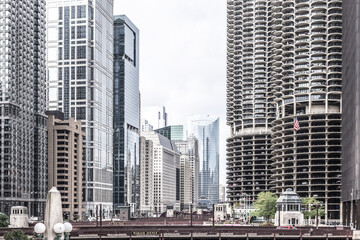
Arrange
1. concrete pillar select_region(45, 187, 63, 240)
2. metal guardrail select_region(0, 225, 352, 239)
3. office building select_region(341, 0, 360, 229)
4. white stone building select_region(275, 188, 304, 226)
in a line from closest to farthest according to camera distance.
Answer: concrete pillar select_region(45, 187, 63, 240) → metal guardrail select_region(0, 225, 352, 239) → office building select_region(341, 0, 360, 229) → white stone building select_region(275, 188, 304, 226)

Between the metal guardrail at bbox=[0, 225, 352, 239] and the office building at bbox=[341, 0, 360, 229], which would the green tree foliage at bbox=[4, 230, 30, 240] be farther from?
the office building at bbox=[341, 0, 360, 229]

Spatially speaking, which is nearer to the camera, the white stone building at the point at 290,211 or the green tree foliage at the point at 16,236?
the green tree foliage at the point at 16,236

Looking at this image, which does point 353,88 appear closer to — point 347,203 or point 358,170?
point 358,170

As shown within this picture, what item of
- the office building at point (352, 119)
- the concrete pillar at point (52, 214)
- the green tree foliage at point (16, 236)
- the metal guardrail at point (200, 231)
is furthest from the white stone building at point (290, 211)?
the concrete pillar at point (52, 214)

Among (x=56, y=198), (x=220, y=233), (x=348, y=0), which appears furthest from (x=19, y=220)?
(x=56, y=198)

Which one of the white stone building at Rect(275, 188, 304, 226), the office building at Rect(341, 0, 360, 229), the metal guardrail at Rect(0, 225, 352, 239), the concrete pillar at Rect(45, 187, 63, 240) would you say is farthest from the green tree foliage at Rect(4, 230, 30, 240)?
the office building at Rect(341, 0, 360, 229)

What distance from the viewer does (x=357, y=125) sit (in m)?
160

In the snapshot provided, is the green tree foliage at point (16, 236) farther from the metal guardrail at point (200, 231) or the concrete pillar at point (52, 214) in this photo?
the concrete pillar at point (52, 214)

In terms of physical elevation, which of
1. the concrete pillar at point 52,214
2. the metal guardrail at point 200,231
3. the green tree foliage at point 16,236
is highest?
the concrete pillar at point 52,214

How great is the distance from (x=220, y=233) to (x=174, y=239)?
9.28 meters

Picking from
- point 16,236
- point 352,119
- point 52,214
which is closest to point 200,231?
point 16,236

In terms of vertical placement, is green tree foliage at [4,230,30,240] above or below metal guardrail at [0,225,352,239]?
above

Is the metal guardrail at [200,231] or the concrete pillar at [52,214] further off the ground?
the concrete pillar at [52,214]

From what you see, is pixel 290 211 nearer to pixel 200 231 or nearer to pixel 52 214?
pixel 200 231
